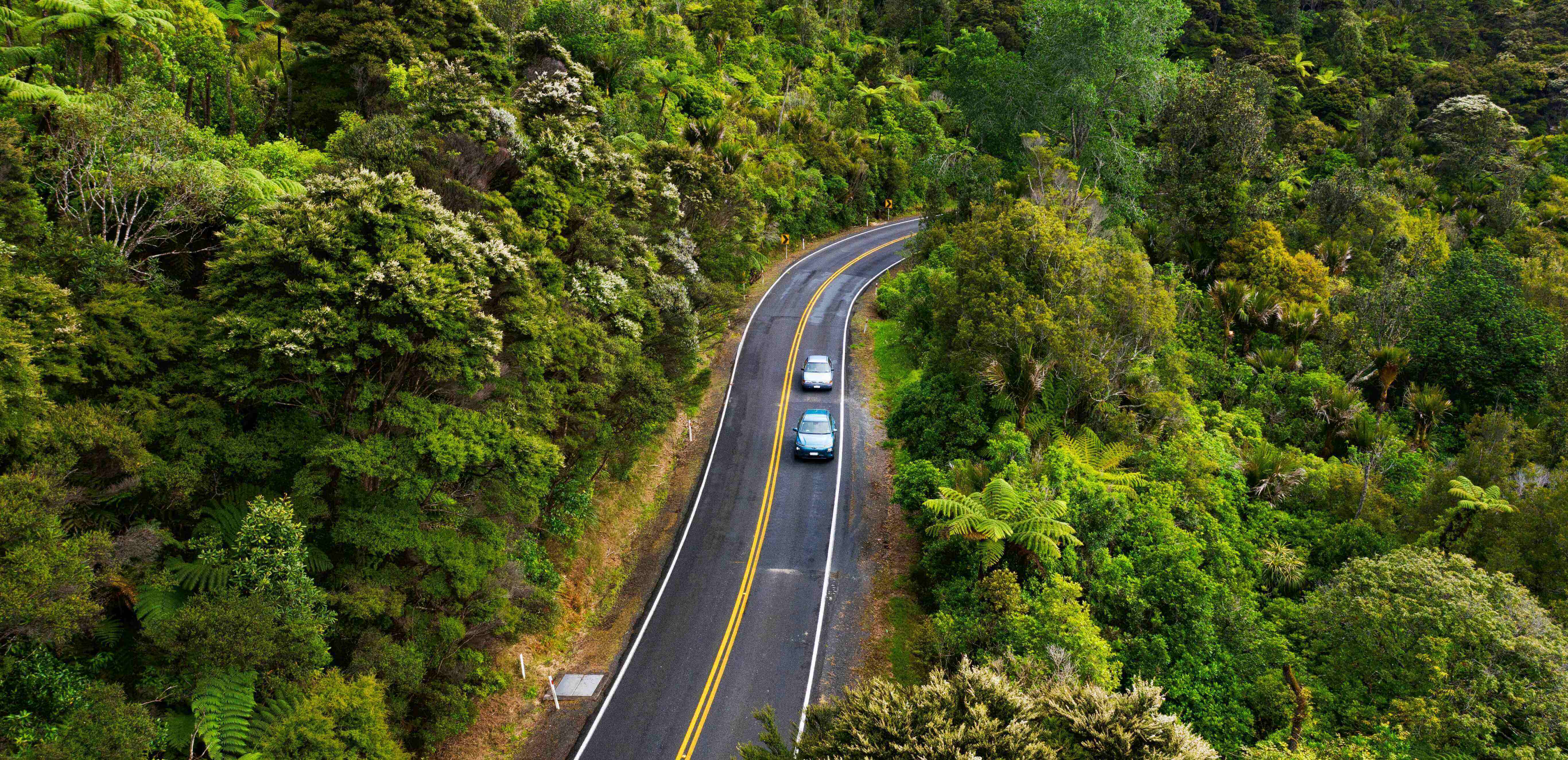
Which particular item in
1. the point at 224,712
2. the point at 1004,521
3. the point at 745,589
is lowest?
the point at 745,589

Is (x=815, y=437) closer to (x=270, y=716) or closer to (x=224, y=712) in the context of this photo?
(x=270, y=716)

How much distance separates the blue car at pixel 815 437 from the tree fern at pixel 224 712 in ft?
59.9

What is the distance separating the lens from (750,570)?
73.0 feet

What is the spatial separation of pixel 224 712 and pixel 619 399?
11.9 m

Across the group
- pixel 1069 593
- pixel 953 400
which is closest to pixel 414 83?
pixel 953 400

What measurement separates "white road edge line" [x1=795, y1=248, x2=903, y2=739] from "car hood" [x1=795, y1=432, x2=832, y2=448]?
81 cm

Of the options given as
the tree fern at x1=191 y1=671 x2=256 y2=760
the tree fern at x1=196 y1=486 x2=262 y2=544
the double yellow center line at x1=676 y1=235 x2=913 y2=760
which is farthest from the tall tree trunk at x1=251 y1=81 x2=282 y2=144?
the double yellow center line at x1=676 y1=235 x2=913 y2=760

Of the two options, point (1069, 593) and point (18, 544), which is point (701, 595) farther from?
point (18, 544)

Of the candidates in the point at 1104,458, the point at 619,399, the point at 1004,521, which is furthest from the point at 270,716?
the point at 1104,458

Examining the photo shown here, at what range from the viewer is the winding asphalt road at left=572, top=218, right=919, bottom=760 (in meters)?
17.2

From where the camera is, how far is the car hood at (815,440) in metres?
27.2

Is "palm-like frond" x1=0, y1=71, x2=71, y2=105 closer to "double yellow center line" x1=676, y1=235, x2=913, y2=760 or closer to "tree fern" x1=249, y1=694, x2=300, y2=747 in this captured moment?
"tree fern" x1=249, y1=694, x2=300, y2=747

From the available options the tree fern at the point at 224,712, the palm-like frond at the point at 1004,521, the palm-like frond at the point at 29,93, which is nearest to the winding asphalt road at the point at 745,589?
the palm-like frond at the point at 1004,521

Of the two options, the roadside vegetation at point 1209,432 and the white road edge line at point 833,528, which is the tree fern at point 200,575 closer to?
the white road edge line at point 833,528
